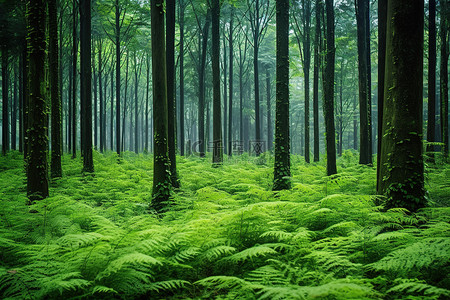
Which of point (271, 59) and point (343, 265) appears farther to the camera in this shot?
point (271, 59)

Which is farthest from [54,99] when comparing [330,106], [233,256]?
[330,106]

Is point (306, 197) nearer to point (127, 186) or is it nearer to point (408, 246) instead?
point (408, 246)

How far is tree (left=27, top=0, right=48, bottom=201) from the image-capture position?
6.06m

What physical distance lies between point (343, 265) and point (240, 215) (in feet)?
5.48

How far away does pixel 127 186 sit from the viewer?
972 cm

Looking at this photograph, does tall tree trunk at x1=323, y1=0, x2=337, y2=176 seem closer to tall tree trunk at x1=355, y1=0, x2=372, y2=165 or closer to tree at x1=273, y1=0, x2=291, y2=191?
tree at x1=273, y1=0, x2=291, y2=191

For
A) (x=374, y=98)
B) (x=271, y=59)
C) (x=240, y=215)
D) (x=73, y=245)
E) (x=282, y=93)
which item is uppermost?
(x=271, y=59)

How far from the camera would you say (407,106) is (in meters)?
4.88

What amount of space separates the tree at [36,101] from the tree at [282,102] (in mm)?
6408

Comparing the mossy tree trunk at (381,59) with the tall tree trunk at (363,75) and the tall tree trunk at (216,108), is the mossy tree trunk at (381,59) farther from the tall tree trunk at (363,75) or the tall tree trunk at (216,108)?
the tall tree trunk at (216,108)

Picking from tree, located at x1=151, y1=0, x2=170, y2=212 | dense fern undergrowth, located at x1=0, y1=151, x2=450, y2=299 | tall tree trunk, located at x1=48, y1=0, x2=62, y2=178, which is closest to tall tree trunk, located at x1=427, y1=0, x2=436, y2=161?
dense fern undergrowth, located at x1=0, y1=151, x2=450, y2=299

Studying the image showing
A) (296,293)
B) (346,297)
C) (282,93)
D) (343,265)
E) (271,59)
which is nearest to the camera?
(296,293)

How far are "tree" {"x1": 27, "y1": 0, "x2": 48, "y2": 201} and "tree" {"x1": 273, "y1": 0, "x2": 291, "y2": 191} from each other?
641 centimetres

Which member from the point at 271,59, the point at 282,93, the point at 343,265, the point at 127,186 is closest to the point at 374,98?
the point at 271,59
